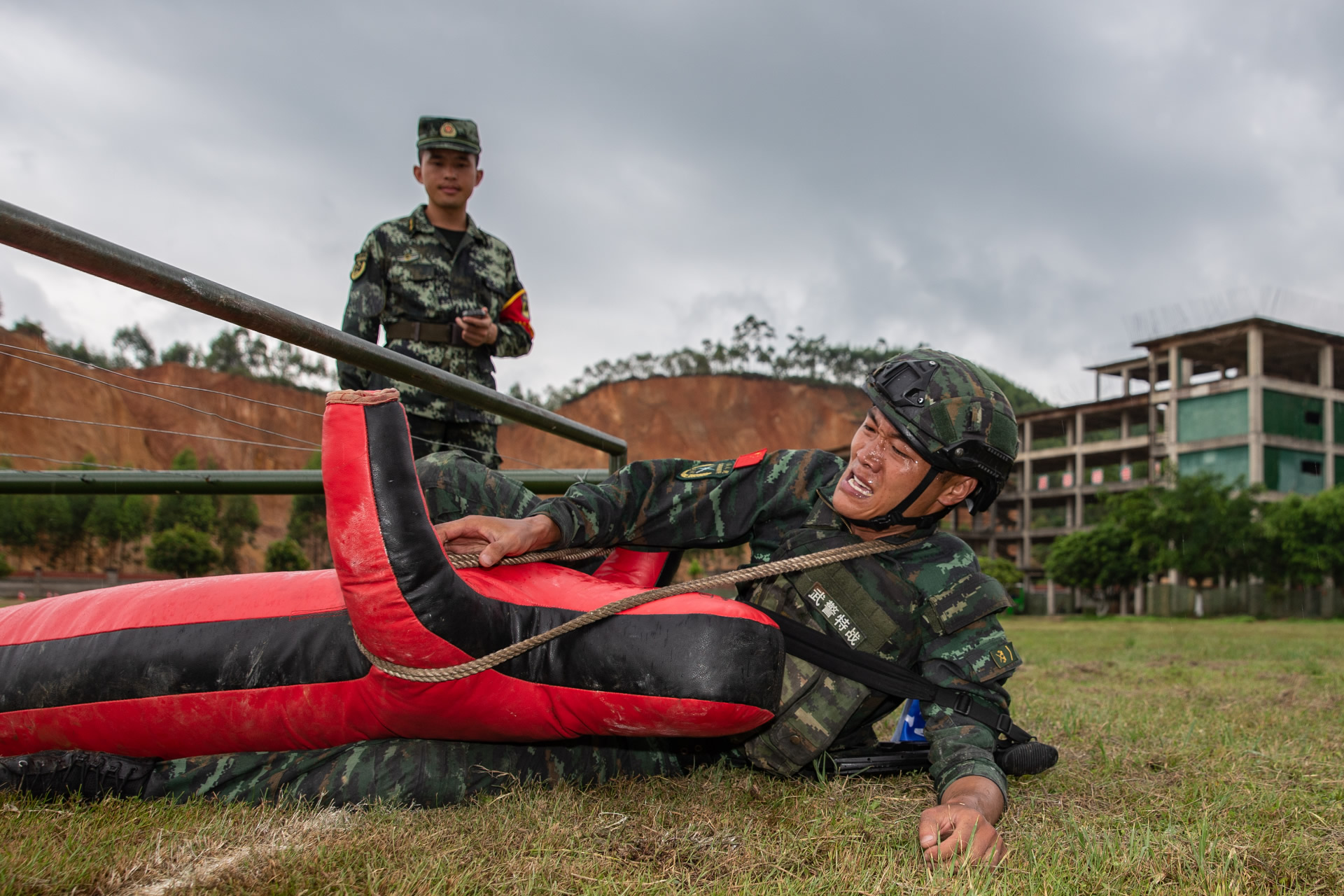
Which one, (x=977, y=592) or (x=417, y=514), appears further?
(x=977, y=592)

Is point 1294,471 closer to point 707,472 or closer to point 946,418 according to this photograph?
point 946,418

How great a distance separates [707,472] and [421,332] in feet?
7.99

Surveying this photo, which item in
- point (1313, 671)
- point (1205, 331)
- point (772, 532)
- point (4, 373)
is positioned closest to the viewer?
point (772, 532)

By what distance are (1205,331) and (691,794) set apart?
137 feet

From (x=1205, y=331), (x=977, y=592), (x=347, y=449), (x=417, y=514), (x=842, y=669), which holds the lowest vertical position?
(x=842, y=669)

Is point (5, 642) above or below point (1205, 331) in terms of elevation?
below

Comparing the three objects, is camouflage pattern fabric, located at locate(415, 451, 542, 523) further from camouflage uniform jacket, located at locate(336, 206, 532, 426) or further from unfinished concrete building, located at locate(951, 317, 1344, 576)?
unfinished concrete building, located at locate(951, 317, 1344, 576)

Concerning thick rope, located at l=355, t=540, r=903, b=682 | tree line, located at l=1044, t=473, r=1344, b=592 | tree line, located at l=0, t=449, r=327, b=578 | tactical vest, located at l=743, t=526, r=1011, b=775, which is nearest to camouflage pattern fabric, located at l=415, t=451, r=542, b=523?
thick rope, located at l=355, t=540, r=903, b=682

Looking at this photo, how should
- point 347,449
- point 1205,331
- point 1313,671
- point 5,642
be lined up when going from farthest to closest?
point 1205,331
point 1313,671
point 5,642
point 347,449

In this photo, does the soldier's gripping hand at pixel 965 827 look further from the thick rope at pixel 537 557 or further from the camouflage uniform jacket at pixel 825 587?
the thick rope at pixel 537 557

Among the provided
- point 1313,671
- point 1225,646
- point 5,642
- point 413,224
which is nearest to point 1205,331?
point 1225,646

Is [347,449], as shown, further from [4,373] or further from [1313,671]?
[4,373]

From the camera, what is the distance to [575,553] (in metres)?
2.33

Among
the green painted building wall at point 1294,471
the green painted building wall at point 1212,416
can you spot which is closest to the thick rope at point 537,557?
the green painted building wall at point 1294,471
